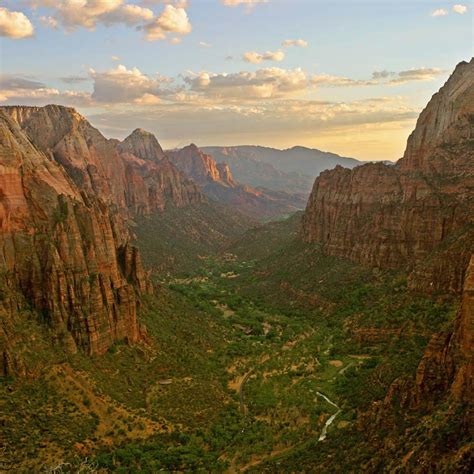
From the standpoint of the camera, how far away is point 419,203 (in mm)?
96938

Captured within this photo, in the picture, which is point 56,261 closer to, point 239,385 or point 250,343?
point 239,385

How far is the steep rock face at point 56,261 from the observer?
196 ft

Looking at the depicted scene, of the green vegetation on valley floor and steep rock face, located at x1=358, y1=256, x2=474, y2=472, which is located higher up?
steep rock face, located at x1=358, y1=256, x2=474, y2=472

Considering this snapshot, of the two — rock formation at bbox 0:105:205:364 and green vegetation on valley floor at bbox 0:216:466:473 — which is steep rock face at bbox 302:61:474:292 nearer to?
green vegetation on valley floor at bbox 0:216:466:473

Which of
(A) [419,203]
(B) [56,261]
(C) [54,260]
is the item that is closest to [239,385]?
(B) [56,261]

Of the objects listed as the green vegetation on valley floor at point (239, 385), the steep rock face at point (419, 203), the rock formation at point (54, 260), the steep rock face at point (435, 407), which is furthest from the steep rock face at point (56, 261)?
the steep rock face at point (419, 203)

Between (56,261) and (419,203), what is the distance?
6605cm

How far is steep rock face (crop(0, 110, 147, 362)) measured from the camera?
59.8m

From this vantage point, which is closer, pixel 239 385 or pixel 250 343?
pixel 239 385

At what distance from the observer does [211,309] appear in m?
112

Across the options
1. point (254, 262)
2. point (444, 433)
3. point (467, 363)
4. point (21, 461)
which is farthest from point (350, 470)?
point (254, 262)

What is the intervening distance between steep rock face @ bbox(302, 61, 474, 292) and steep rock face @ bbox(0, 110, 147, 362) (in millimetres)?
45097

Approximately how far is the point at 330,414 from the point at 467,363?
24395mm

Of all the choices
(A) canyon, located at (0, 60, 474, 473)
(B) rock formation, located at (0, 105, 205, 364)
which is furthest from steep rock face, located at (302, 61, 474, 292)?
(B) rock formation, located at (0, 105, 205, 364)
